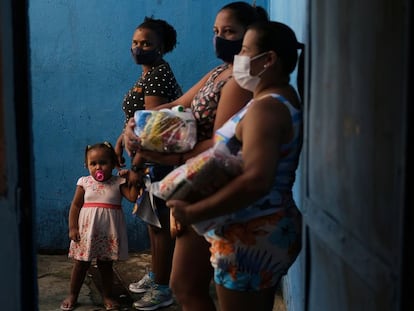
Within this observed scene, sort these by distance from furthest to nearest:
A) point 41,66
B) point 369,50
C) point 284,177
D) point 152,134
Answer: point 41,66 → point 152,134 → point 284,177 → point 369,50

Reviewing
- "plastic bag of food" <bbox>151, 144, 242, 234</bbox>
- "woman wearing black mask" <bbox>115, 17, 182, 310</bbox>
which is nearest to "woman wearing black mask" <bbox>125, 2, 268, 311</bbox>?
"plastic bag of food" <bbox>151, 144, 242, 234</bbox>

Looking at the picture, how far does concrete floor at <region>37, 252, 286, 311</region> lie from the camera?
15.3 feet

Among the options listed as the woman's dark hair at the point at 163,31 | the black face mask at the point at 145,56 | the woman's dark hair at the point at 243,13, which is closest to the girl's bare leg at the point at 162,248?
the black face mask at the point at 145,56

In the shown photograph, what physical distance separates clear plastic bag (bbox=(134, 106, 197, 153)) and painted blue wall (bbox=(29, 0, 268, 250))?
8.61 feet

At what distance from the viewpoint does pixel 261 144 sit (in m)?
2.21

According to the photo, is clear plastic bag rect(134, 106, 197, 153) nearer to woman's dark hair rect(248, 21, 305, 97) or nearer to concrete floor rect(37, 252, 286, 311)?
woman's dark hair rect(248, 21, 305, 97)

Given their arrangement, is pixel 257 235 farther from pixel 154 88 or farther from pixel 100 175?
pixel 100 175

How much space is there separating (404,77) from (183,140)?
1.36 m

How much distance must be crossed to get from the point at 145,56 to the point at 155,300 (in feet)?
5.05

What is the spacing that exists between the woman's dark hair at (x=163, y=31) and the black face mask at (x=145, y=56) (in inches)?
4.6

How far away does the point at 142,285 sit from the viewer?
4902 millimetres

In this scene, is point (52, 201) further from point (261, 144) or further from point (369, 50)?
point (369, 50)

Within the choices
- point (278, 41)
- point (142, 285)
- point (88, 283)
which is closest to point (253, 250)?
point (278, 41)

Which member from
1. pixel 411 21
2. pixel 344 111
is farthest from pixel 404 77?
pixel 344 111
